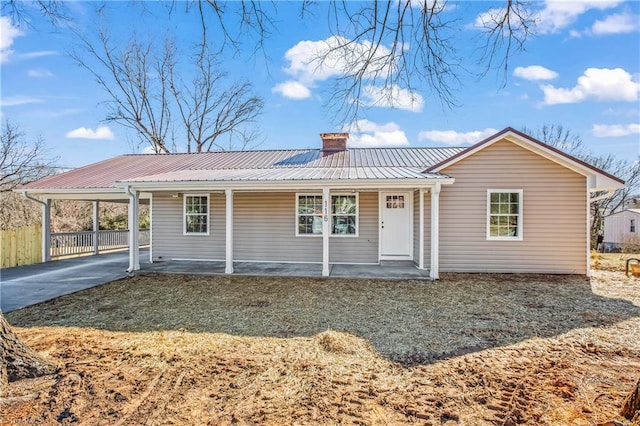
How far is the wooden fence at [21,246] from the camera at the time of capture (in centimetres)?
1049

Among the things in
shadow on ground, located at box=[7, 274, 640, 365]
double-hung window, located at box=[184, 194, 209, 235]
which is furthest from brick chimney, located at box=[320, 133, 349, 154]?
shadow on ground, located at box=[7, 274, 640, 365]

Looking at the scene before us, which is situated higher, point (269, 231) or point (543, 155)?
point (543, 155)

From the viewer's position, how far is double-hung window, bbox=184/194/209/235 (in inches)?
439

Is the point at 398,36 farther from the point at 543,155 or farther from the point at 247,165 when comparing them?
the point at 247,165

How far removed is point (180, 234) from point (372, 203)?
6.45 metres

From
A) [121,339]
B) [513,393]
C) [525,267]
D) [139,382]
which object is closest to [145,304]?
[121,339]

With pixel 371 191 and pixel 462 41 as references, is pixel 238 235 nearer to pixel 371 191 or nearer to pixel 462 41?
pixel 371 191

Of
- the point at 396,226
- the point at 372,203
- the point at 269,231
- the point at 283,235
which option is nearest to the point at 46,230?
the point at 269,231

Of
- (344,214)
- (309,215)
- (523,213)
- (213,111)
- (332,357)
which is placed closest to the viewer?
(332,357)

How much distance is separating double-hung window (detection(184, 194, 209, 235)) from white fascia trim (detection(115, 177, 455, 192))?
204 cm

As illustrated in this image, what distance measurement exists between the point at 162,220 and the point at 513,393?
10973 millimetres

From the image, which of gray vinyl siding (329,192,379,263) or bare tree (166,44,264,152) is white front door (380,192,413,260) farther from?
bare tree (166,44,264,152)

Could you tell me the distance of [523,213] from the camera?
9.03 metres

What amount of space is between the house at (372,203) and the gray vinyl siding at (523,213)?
0.09 feet
